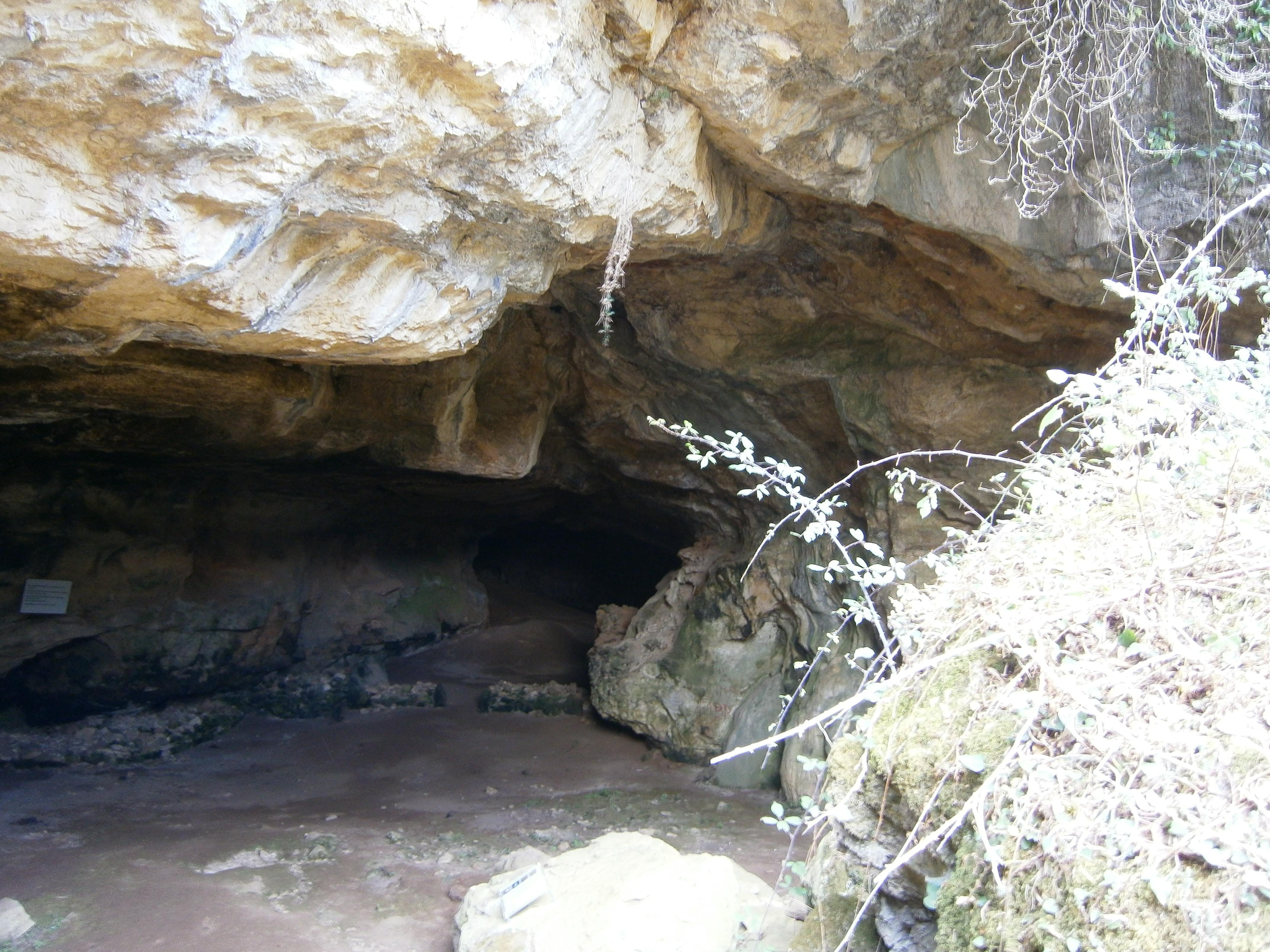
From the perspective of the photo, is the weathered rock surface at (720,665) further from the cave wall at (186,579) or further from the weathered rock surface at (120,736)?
the weathered rock surface at (120,736)

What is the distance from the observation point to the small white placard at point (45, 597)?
672 centimetres

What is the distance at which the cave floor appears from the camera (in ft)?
12.5

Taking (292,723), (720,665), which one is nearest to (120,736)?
(292,723)

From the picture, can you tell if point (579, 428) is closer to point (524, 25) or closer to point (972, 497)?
point (972, 497)

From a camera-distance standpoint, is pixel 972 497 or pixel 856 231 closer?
pixel 856 231

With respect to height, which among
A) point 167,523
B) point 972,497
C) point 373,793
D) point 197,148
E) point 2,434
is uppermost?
point 197,148

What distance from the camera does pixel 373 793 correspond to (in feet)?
19.7

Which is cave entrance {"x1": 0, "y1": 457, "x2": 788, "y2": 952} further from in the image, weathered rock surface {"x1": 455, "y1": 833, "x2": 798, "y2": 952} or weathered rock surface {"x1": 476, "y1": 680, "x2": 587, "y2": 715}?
weathered rock surface {"x1": 455, "y1": 833, "x2": 798, "y2": 952}

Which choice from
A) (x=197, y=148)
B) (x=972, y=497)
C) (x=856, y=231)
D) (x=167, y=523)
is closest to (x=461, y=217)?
(x=197, y=148)

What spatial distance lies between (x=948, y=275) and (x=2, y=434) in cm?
620

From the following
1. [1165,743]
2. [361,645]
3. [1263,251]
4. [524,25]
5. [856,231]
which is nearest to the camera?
[1165,743]

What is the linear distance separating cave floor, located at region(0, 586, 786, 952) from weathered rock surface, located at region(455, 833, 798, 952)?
1.75 ft

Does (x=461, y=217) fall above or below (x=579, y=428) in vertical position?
above

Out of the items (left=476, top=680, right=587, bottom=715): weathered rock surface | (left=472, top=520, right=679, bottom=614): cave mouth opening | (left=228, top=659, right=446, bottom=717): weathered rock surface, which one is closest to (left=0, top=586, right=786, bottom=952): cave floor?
(left=476, top=680, right=587, bottom=715): weathered rock surface
